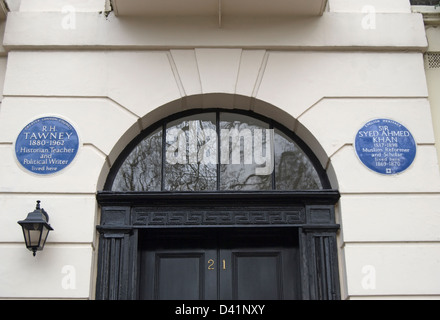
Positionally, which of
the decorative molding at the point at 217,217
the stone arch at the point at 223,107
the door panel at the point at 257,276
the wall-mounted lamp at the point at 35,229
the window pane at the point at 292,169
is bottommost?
the door panel at the point at 257,276

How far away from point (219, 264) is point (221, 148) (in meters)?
1.48

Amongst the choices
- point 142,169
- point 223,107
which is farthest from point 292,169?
point 142,169

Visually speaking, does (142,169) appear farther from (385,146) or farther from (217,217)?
(385,146)

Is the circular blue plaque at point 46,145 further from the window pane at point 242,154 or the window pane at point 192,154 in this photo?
the window pane at point 242,154

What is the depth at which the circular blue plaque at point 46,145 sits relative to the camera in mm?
7328

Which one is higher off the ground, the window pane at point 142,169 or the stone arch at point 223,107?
the stone arch at point 223,107

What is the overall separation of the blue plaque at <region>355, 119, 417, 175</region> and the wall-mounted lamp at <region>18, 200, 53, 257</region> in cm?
383

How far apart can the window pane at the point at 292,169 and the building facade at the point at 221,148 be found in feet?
0.07

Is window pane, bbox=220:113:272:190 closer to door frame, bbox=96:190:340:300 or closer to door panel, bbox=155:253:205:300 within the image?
door frame, bbox=96:190:340:300

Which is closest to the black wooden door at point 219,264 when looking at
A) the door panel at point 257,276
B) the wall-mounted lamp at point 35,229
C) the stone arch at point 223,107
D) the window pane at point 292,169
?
the door panel at point 257,276

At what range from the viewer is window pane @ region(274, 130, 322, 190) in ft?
25.2

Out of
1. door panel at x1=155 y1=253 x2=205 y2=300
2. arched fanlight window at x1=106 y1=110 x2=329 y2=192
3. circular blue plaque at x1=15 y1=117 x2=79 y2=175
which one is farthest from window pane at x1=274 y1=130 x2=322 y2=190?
circular blue plaque at x1=15 y1=117 x2=79 y2=175

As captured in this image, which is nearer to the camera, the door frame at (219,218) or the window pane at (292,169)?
the door frame at (219,218)

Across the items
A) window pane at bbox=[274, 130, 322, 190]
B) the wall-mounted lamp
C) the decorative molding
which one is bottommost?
the wall-mounted lamp
